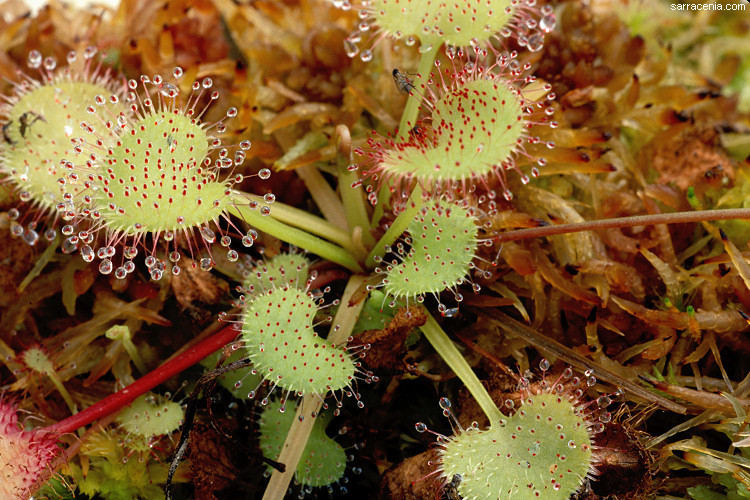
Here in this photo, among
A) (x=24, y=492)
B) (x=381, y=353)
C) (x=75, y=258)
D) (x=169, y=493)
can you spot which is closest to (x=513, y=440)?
(x=381, y=353)

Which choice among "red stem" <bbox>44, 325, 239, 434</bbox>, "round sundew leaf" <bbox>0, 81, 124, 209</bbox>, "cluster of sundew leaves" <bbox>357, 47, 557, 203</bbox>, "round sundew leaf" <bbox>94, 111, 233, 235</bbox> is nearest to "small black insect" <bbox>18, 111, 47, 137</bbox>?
"round sundew leaf" <bbox>0, 81, 124, 209</bbox>

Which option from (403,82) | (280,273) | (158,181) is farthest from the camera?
(280,273)

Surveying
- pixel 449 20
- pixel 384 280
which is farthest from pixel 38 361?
pixel 449 20

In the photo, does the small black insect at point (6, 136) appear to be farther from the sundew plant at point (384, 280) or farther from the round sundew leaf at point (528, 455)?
the round sundew leaf at point (528, 455)

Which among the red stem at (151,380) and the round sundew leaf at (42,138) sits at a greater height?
the round sundew leaf at (42,138)

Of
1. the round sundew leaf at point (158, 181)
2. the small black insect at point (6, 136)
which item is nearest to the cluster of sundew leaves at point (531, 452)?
the round sundew leaf at point (158, 181)

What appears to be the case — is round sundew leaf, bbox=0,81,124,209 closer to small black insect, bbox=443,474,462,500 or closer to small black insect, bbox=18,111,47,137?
small black insect, bbox=18,111,47,137

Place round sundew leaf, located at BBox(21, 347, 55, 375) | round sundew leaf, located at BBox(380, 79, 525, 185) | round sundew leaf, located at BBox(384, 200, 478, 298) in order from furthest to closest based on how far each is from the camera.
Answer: round sundew leaf, located at BBox(21, 347, 55, 375) < round sundew leaf, located at BBox(384, 200, 478, 298) < round sundew leaf, located at BBox(380, 79, 525, 185)

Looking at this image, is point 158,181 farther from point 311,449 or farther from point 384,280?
point 311,449
